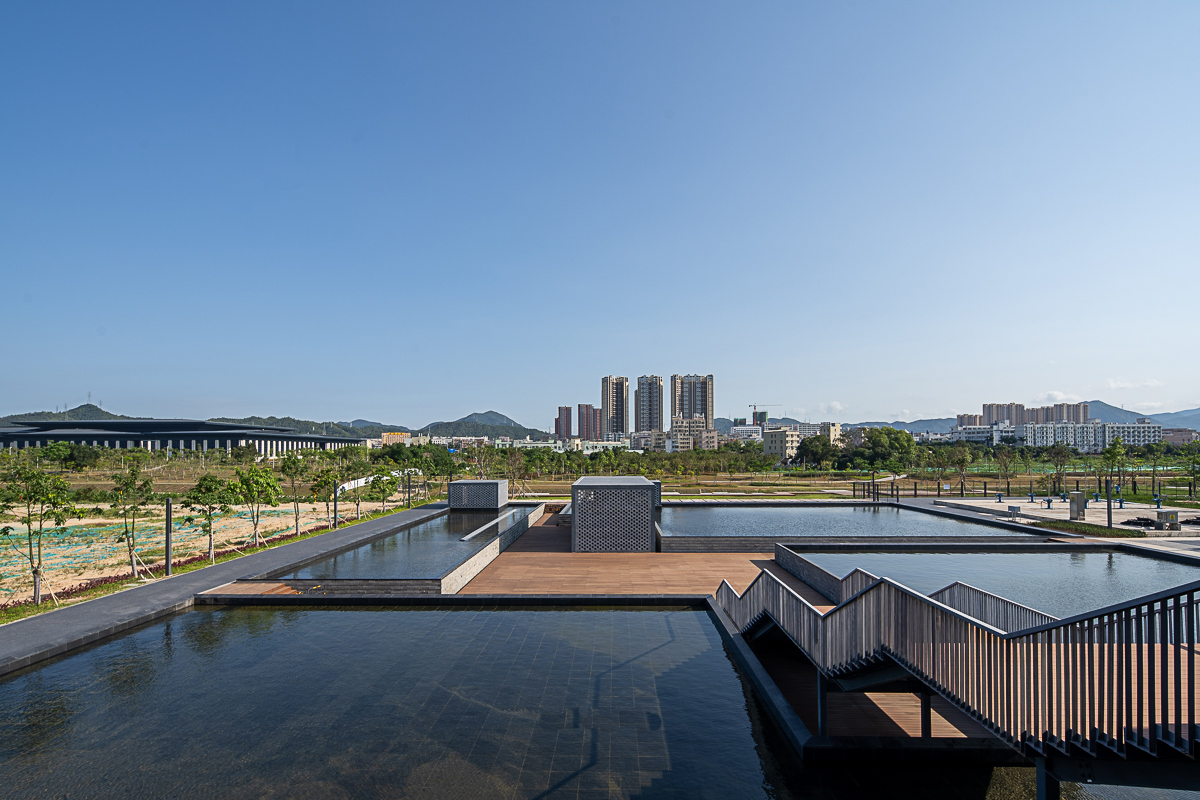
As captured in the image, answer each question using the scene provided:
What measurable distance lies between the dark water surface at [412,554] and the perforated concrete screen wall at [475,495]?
4.00 meters

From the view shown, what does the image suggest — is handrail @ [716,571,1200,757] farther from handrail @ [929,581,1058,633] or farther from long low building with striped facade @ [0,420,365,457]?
long low building with striped facade @ [0,420,365,457]

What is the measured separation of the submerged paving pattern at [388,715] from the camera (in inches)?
223

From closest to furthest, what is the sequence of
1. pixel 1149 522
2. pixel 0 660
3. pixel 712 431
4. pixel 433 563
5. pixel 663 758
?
pixel 663 758 < pixel 0 660 < pixel 433 563 < pixel 1149 522 < pixel 712 431

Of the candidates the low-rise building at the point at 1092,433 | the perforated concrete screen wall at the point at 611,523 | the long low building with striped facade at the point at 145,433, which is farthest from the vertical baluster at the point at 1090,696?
the low-rise building at the point at 1092,433

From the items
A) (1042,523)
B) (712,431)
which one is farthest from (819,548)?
(712,431)

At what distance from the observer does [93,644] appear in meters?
9.48

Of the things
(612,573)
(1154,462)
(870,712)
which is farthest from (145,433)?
(1154,462)

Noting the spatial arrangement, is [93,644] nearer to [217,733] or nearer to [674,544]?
[217,733]

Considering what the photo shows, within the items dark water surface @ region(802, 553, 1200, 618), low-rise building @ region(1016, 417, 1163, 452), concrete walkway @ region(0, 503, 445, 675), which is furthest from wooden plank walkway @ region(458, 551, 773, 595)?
low-rise building @ region(1016, 417, 1163, 452)

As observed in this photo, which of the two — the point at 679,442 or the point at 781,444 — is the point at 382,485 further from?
the point at 679,442

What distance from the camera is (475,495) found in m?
29.5

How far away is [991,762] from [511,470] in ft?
136

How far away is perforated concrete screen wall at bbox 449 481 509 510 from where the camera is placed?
96.4 ft

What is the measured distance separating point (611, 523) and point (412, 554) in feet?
19.2
